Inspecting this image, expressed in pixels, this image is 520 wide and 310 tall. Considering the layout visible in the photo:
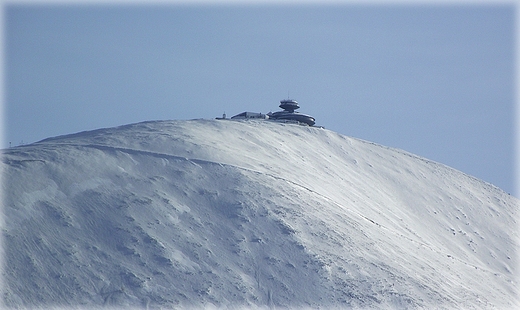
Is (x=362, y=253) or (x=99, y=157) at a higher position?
(x=99, y=157)

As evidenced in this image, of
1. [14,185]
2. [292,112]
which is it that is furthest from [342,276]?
[292,112]

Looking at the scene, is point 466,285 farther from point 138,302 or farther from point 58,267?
point 58,267

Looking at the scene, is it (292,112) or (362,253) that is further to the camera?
(292,112)

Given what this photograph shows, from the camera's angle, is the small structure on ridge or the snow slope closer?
the snow slope

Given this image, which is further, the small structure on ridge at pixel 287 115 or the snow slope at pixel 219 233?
the small structure on ridge at pixel 287 115

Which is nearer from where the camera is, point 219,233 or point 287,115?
point 219,233

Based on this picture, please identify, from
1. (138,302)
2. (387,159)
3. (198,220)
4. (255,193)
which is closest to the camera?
(138,302)

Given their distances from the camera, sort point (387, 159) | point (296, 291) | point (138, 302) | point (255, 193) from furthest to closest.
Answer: point (387, 159) < point (255, 193) < point (296, 291) < point (138, 302)

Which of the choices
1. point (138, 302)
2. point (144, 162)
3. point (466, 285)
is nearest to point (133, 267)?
point (138, 302)
